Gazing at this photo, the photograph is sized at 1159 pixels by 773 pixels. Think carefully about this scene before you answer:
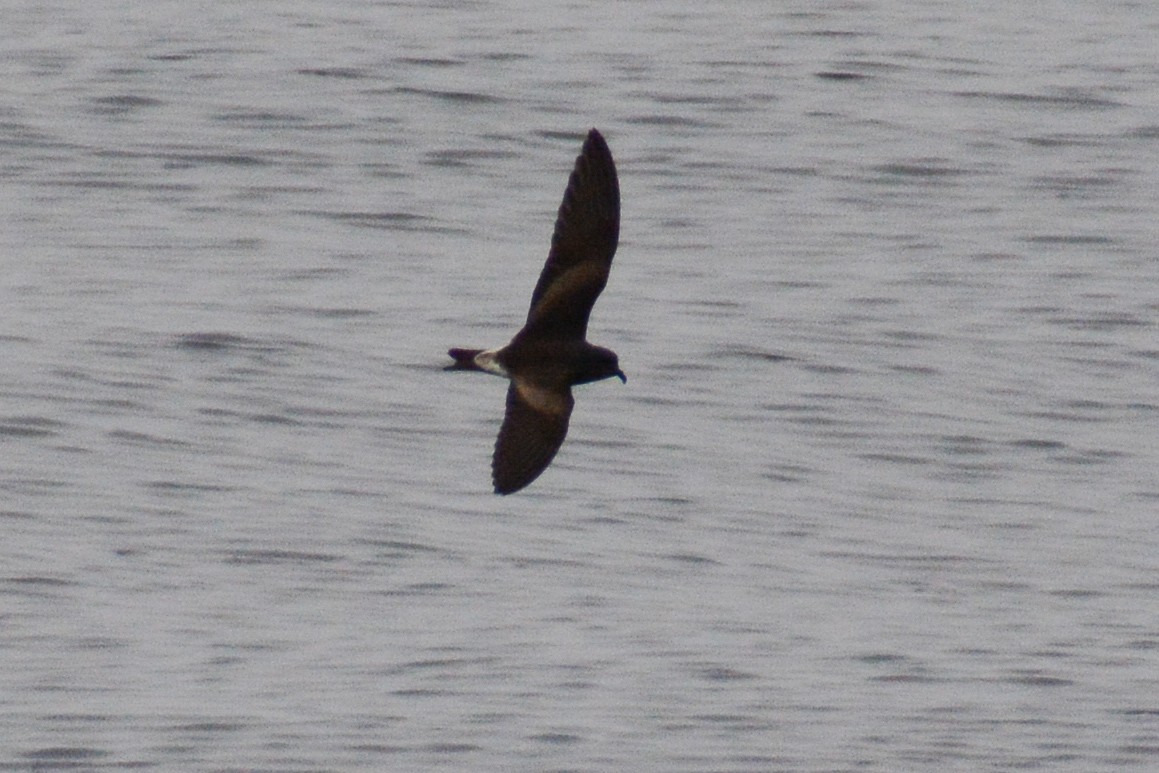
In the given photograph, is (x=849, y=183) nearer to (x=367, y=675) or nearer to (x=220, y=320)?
(x=220, y=320)

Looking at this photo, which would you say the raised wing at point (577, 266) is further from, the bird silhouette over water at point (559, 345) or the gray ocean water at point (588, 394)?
the gray ocean water at point (588, 394)

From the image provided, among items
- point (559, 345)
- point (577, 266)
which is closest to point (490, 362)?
point (559, 345)

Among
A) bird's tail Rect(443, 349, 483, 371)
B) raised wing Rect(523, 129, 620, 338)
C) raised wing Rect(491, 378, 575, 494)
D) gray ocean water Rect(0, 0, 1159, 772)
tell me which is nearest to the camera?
raised wing Rect(491, 378, 575, 494)

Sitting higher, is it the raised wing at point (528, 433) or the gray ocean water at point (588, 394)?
the raised wing at point (528, 433)

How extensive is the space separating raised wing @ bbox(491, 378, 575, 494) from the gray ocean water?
7.98 feet

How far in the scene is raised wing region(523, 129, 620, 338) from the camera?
8172mm

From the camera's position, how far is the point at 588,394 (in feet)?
44.3

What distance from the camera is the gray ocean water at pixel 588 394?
10.6 metres

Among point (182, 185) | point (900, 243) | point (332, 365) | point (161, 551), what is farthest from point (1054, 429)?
point (182, 185)

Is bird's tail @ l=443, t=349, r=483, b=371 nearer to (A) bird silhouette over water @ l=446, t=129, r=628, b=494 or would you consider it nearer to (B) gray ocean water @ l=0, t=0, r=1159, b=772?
(A) bird silhouette over water @ l=446, t=129, r=628, b=494

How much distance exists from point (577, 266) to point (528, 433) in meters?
0.69

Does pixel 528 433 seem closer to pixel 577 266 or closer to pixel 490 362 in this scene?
pixel 490 362

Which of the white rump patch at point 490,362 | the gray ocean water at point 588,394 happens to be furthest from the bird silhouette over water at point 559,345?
the gray ocean water at point 588,394

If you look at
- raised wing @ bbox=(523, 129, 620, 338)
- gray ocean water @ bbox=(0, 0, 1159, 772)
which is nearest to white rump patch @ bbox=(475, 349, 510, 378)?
raised wing @ bbox=(523, 129, 620, 338)
